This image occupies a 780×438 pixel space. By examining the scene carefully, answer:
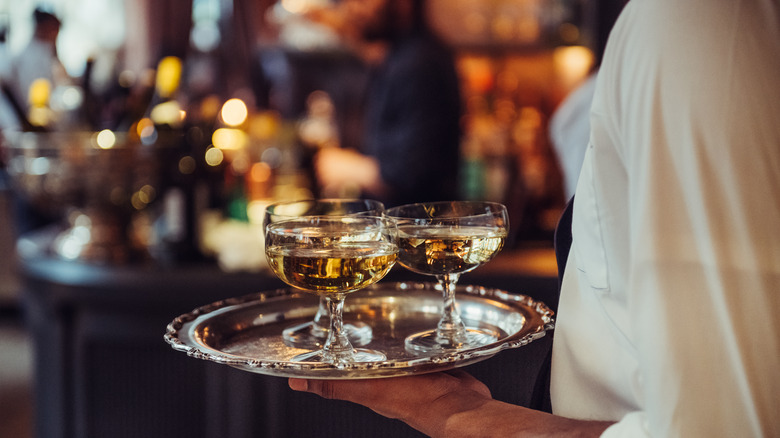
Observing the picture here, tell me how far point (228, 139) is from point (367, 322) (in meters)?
1.58

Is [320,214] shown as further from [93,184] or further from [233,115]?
[233,115]

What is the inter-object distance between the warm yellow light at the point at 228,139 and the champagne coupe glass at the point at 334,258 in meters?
1.60

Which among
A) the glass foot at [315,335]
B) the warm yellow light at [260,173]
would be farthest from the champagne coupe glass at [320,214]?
the warm yellow light at [260,173]

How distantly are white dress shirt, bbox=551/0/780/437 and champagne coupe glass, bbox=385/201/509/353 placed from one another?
333 millimetres

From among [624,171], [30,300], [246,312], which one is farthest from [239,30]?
[624,171]

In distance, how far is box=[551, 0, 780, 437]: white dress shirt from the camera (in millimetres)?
660

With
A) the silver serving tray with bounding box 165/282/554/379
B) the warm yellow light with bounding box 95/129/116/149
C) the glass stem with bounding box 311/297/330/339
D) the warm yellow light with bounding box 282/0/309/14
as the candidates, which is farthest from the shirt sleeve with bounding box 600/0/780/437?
the warm yellow light with bounding box 282/0/309/14

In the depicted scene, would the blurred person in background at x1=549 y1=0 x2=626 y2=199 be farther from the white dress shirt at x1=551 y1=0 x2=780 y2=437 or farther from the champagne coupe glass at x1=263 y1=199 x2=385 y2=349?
the white dress shirt at x1=551 y1=0 x2=780 y2=437

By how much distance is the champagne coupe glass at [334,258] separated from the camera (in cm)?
93

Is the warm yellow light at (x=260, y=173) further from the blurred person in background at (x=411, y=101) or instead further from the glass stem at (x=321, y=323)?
the glass stem at (x=321, y=323)

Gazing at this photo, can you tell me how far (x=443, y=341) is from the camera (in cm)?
104

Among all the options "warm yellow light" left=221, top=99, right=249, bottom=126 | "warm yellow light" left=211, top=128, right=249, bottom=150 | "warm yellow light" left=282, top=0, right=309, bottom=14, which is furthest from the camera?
"warm yellow light" left=282, top=0, right=309, bottom=14

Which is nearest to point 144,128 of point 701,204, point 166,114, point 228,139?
point 166,114

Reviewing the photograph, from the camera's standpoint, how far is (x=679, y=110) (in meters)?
0.67
